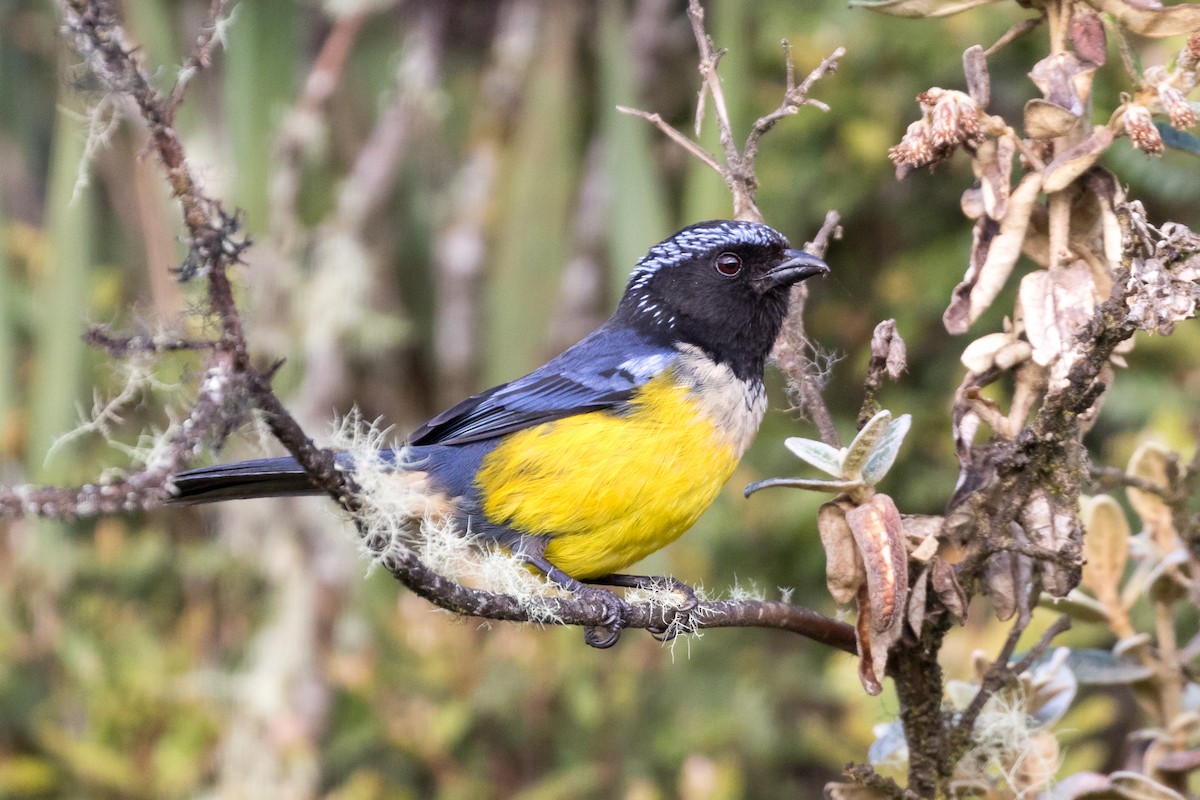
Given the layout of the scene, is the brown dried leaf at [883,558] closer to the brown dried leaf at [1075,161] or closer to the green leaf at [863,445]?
the green leaf at [863,445]

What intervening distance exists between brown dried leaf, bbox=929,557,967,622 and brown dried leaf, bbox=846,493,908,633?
0.26 feet

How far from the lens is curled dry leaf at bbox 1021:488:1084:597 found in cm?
159

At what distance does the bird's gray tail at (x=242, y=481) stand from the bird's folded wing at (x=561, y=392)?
19.7 inches

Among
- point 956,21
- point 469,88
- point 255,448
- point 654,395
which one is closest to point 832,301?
point 956,21

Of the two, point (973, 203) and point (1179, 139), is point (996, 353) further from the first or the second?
point (1179, 139)

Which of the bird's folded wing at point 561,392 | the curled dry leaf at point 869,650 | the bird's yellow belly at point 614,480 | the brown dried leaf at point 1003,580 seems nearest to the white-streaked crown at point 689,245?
the bird's folded wing at point 561,392

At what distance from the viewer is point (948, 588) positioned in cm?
162

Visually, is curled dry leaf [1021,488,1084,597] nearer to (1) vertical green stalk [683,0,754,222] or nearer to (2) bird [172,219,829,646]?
(2) bird [172,219,829,646]

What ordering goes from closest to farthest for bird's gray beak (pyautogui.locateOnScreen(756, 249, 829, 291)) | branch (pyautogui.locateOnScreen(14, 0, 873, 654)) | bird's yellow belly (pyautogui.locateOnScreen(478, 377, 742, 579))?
branch (pyautogui.locateOnScreen(14, 0, 873, 654)), bird's yellow belly (pyautogui.locateOnScreen(478, 377, 742, 579)), bird's gray beak (pyautogui.locateOnScreen(756, 249, 829, 291))

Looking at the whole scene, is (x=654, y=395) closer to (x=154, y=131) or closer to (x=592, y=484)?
(x=592, y=484)

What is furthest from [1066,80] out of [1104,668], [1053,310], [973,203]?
[1104,668]

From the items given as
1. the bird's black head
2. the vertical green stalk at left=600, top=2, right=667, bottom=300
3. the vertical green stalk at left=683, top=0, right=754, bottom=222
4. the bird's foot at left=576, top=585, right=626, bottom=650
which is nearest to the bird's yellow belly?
the bird's foot at left=576, top=585, right=626, bottom=650

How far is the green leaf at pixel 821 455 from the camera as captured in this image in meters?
1.61

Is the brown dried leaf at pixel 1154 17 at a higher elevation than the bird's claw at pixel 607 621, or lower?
higher
